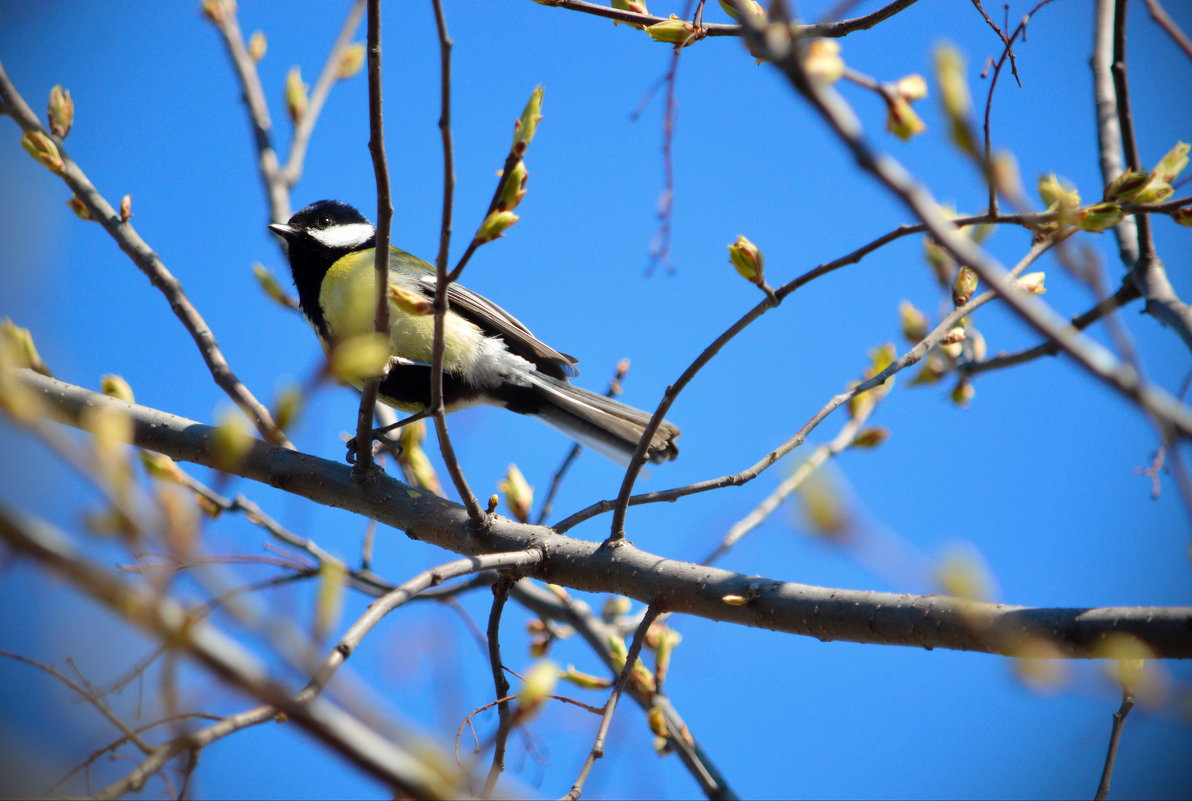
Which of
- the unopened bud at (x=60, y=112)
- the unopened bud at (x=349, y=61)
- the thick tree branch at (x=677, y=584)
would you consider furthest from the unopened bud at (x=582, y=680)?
the unopened bud at (x=349, y=61)

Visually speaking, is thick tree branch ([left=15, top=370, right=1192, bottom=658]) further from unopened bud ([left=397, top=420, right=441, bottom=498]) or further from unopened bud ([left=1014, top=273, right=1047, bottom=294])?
unopened bud ([left=1014, top=273, right=1047, bottom=294])

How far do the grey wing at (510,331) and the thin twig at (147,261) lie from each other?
1.07m

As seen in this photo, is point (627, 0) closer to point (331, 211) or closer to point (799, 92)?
point (799, 92)

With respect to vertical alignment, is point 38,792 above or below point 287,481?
below


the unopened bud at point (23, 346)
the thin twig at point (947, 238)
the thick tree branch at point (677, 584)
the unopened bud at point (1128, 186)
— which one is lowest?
the thin twig at point (947, 238)

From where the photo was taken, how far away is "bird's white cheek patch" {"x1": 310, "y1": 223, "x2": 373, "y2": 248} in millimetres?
4480

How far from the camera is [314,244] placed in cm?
443

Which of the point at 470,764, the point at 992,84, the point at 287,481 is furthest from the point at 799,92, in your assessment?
the point at 287,481

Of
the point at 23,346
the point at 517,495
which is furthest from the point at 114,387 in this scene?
the point at 517,495

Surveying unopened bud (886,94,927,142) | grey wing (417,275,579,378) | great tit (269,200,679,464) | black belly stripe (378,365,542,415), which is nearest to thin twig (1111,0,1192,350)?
unopened bud (886,94,927,142)

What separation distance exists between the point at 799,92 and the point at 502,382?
3.15 m

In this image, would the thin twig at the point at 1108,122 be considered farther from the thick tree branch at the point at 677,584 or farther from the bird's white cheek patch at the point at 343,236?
the bird's white cheek patch at the point at 343,236

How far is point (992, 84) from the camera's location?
1.80 m

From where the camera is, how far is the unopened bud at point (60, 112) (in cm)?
313
